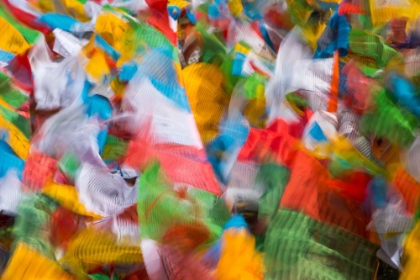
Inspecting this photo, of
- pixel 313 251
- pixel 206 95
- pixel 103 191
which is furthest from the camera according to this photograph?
pixel 206 95

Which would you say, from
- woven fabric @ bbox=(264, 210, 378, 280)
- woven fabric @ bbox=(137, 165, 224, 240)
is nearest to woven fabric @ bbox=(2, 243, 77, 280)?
woven fabric @ bbox=(137, 165, 224, 240)

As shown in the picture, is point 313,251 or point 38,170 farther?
point 38,170

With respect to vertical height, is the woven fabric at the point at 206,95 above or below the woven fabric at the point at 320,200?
below

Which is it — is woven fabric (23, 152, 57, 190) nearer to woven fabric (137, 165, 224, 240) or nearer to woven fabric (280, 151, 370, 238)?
woven fabric (137, 165, 224, 240)

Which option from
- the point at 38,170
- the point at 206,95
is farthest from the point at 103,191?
the point at 206,95

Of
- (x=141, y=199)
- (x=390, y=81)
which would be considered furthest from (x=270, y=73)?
(x=141, y=199)

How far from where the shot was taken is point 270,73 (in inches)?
28.0

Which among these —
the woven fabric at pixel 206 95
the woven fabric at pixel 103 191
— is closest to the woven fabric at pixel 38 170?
the woven fabric at pixel 103 191

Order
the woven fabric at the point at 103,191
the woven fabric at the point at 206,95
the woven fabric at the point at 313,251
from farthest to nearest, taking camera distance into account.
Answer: the woven fabric at the point at 206,95
the woven fabric at the point at 103,191
the woven fabric at the point at 313,251

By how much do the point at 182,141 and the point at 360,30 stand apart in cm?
31

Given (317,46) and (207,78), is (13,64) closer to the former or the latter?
(207,78)

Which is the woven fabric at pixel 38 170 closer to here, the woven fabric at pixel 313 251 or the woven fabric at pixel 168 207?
the woven fabric at pixel 168 207

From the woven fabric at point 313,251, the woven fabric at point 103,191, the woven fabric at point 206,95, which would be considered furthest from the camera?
the woven fabric at point 206,95

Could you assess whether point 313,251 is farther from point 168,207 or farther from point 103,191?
point 103,191
